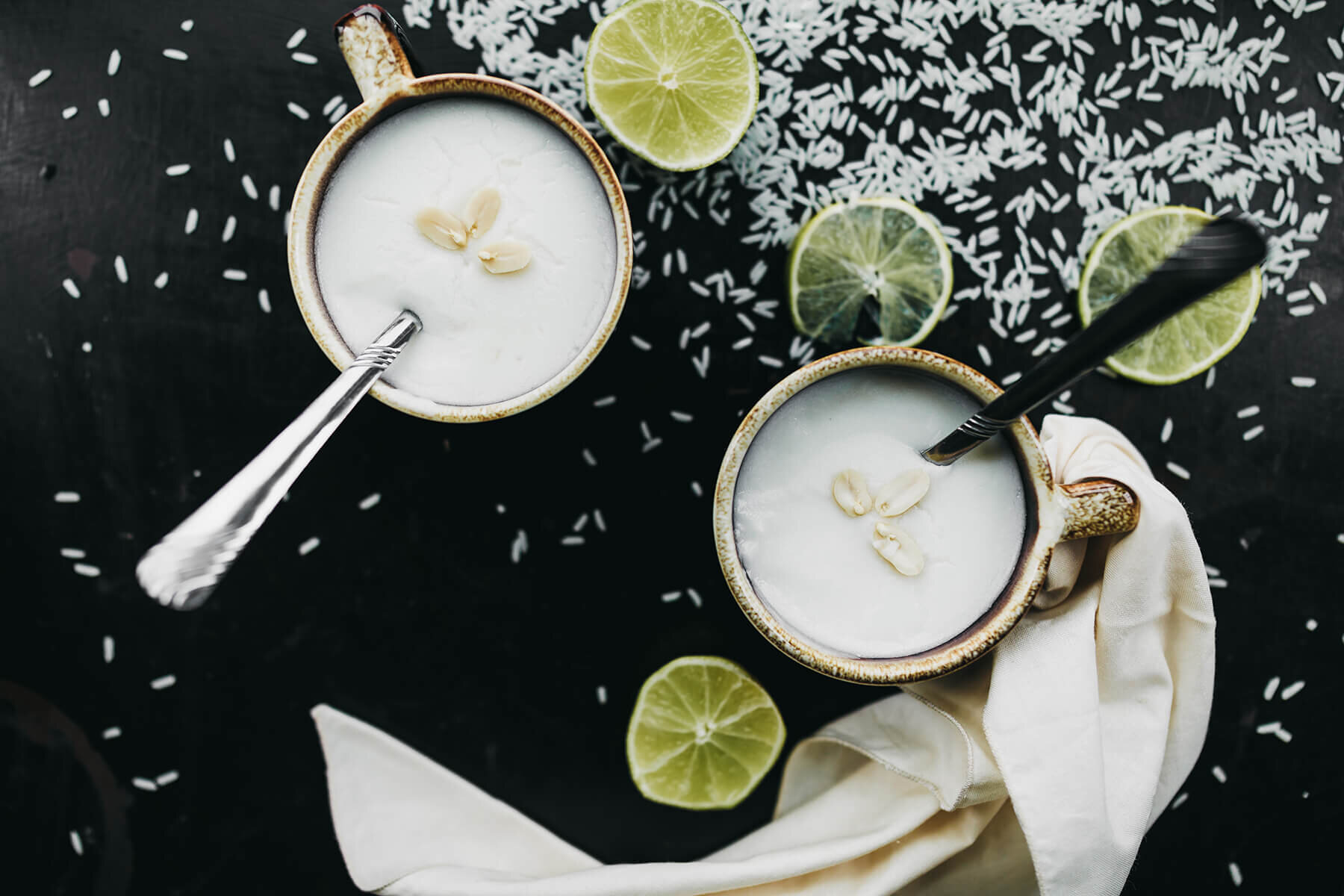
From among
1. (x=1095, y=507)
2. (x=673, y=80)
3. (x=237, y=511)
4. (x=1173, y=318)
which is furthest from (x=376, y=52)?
(x=1173, y=318)

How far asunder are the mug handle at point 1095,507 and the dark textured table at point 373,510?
33cm

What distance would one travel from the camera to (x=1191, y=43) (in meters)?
1.27

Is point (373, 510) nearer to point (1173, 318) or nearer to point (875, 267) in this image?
point (875, 267)

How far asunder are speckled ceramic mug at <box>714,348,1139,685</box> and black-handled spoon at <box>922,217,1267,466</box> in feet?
0.48

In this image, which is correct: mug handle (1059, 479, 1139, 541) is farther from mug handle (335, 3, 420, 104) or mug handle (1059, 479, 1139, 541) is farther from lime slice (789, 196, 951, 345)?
mug handle (335, 3, 420, 104)

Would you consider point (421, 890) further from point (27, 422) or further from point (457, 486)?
point (27, 422)

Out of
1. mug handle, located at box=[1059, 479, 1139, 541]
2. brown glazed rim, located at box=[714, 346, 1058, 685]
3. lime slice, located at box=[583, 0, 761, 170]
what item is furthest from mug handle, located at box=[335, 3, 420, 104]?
mug handle, located at box=[1059, 479, 1139, 541]

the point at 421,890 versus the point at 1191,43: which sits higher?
the point at 1191,43

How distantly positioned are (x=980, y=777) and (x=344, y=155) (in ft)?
3.64

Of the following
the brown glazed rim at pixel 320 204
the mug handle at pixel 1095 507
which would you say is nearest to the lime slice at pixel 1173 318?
the mug handle at pixel 1095 507

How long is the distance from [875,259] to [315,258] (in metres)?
0.75

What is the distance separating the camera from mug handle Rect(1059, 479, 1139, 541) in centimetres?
Answer: 96

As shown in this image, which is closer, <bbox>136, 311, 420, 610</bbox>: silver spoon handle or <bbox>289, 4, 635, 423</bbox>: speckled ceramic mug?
<bbox>136, 311, 420, 610</bbox>: silver spoon handle

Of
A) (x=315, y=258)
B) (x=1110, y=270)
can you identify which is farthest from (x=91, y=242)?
(x=1110, y=270)
